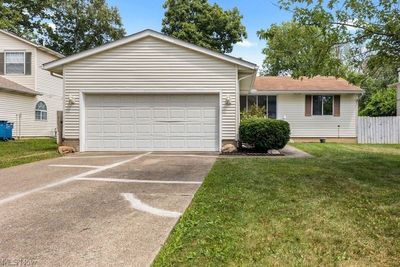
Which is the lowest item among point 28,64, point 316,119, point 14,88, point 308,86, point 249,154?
point 249,154

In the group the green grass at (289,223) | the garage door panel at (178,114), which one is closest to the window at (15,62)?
the garage door panel at (178,114)

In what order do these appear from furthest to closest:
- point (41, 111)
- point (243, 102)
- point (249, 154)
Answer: point (41, 111)
point (243, 102)
point (249, 154)

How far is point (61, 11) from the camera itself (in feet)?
113

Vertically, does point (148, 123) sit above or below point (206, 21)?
below

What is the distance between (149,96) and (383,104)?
66.8ft

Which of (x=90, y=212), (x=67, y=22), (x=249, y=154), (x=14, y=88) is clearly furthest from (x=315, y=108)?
(x=67, y=22)

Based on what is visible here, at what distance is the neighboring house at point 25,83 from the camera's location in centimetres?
2114

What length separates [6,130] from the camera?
19656mm

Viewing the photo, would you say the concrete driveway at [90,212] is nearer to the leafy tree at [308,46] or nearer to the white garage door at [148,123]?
the leafy tree at [308,46]

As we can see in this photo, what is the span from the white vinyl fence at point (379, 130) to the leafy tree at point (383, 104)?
647 cm

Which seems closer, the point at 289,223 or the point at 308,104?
the point at 289,223

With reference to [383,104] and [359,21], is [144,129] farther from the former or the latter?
[383,104]

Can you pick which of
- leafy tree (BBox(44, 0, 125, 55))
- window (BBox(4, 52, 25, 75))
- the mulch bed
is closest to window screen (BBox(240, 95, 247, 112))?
the mulch bed

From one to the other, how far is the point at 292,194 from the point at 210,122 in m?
7.69
